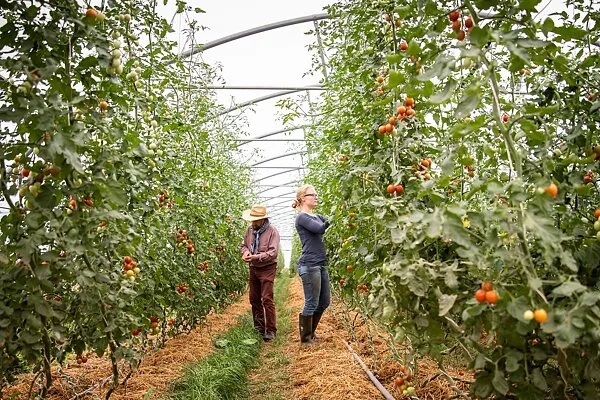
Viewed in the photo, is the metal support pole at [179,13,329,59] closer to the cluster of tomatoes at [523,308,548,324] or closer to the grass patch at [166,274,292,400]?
the grass patch at [166,274,292,400]

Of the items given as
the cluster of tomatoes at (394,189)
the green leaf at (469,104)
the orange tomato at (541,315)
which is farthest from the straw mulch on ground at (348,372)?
the green leaf at (469,104)

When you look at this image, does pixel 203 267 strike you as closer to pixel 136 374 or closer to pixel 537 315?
pixel 136 374

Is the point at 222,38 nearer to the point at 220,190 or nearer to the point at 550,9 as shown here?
the point at 220,190

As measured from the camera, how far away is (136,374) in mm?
3500

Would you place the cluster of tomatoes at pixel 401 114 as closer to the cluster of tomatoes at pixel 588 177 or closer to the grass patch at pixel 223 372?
the cluster of tomatoes at pixel 588 177

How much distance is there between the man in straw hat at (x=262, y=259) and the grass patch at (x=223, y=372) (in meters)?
Answer: 0.34

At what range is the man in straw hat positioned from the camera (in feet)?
16.2

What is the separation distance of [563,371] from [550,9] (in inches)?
261

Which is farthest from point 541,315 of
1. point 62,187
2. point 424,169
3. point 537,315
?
point 62,187

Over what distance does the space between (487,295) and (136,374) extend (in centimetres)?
309

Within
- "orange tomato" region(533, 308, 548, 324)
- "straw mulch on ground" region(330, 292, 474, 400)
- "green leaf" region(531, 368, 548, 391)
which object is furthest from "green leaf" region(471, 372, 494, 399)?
"straw mulch on ground" region(330, 292, 474, 400)

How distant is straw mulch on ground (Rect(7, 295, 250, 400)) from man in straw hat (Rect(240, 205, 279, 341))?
608mm

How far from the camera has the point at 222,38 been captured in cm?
714

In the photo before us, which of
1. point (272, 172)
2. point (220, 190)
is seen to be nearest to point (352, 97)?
point (220, 190)
